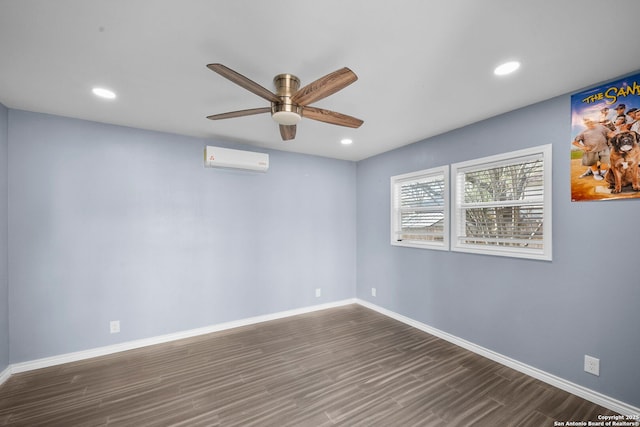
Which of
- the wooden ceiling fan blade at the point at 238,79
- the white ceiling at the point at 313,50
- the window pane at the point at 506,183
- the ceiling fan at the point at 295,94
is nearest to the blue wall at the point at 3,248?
the white ceiling at the point at 313,50

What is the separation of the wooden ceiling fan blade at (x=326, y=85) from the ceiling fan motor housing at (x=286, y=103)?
0.05m

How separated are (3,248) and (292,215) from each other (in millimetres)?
3036

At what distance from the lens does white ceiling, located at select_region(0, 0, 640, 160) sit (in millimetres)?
1366

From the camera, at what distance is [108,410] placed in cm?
203

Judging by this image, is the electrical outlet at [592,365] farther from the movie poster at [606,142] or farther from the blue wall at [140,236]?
the blue wall at [140,236]

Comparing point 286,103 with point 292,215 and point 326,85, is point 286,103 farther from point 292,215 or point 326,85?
point 292,215

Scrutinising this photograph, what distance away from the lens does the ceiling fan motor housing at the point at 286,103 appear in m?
1.85

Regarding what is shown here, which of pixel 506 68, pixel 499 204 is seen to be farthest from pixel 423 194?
pixel 506 68

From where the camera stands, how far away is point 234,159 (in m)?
3.46

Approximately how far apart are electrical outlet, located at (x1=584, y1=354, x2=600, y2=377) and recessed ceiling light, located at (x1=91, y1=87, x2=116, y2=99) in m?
4.48

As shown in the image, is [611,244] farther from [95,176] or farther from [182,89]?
[95,176]

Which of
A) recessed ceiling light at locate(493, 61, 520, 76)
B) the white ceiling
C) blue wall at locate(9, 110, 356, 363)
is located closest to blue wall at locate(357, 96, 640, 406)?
the white ceiling

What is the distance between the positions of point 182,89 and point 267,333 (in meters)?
2.90

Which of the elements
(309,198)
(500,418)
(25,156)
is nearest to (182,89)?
(25,156)
